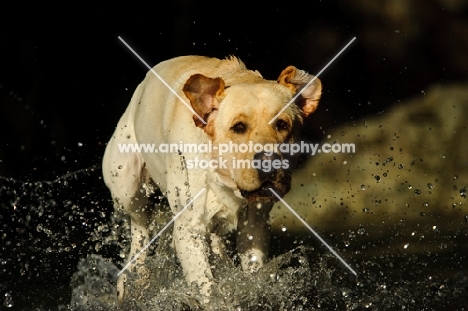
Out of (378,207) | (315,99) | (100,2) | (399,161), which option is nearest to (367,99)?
(399,161)

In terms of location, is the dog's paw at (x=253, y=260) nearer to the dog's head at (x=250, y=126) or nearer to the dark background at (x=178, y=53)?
the dog's head at (x=250, y=126)

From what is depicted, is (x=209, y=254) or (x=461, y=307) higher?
(x=209, y=254)

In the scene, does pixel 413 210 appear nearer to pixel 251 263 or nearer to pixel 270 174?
pixel 251 263

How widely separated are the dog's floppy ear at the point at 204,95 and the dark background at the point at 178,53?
429 cm

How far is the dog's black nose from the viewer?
4602 millimetres

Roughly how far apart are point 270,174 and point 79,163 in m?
4.95

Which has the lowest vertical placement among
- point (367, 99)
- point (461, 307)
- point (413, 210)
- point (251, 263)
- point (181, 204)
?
point (413, 210)

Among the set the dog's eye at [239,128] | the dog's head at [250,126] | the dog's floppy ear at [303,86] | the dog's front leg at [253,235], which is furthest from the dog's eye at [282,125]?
the dog's front leg at [253,235]

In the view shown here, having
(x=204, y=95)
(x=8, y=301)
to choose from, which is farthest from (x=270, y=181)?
(x=8, y=301)

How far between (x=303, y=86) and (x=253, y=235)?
35.2 inches

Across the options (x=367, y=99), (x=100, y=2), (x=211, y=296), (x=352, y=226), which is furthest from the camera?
(x=367, y=99)

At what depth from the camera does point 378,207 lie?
934 cm

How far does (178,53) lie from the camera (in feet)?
31.8

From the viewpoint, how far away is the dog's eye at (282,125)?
486 cm
